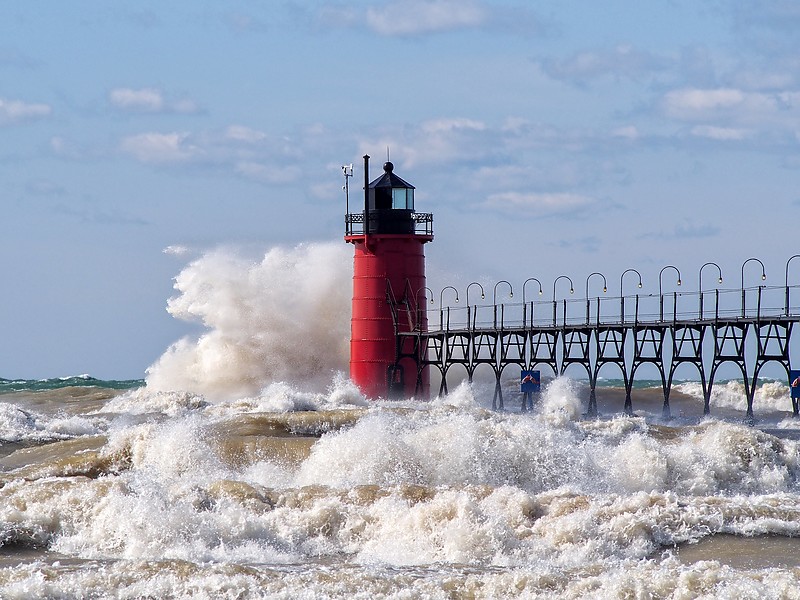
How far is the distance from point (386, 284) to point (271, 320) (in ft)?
22.8

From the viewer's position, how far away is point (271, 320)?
37594 millimetres

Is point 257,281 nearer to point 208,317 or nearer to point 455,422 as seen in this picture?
point 208,317

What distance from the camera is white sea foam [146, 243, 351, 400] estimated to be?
122ft

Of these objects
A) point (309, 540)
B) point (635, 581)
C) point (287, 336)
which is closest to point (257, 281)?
point (287, 336)

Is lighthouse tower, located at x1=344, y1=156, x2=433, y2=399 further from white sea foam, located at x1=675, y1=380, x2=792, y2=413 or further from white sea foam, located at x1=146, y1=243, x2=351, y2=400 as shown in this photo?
white sea foam, located at x1=675, y1=380, x2=792, y2=413

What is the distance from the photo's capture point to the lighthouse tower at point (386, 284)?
31.4m

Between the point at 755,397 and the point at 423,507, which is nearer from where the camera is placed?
the point at 423,507

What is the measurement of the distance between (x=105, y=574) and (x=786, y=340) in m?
18.2

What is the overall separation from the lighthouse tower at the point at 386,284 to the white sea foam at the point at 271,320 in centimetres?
468

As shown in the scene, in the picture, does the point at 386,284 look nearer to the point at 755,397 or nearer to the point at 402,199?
the point at 402,199

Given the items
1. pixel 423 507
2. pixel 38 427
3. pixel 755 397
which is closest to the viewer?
pixel 423 507

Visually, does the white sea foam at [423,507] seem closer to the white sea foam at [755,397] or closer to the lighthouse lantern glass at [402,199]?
the lighthouse lantern glass at [402,199]

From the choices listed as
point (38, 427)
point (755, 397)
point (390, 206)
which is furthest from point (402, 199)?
point (755, 397)

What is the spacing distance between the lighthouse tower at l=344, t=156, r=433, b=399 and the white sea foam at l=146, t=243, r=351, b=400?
4675 mm
